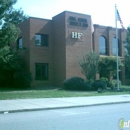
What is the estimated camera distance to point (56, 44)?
32938 millimetres

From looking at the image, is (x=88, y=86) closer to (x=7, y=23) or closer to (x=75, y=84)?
(x=75, y=84)

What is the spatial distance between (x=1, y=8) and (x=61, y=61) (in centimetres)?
1493

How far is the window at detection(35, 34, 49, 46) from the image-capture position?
32250mm

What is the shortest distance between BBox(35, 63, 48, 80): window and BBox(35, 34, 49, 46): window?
2.70 m

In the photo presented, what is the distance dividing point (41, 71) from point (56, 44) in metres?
4.08

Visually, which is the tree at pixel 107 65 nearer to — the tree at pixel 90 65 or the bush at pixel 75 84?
the tree at pixel 90 65

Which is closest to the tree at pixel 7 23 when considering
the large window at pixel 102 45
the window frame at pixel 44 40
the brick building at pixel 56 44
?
the brick building at pixel 56 44

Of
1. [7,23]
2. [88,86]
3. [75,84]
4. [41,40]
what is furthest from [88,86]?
[7,23]

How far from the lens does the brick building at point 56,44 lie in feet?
103

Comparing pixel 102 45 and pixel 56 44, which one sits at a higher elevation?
pixel 102 45

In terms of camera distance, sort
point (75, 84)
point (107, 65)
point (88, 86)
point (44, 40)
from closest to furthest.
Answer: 1. point (88, 86)
2. point (75, 84)
3. point (107, 65)
4. point (44, 40)

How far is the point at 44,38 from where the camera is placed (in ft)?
108

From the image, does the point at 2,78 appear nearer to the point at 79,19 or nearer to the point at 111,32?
the point at 79,19

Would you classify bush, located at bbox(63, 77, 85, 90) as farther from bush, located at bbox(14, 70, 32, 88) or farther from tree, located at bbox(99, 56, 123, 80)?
tree, located at bbox(99, 56, 123, 80)
